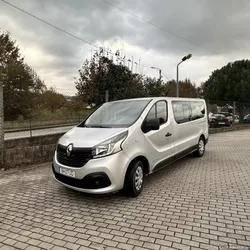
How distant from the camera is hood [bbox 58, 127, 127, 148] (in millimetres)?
3580

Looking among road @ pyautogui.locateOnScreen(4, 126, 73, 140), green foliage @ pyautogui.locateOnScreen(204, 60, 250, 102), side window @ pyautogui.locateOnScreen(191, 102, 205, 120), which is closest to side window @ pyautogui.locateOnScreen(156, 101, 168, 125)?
side window @ pyautogui.locateOnScreen(191, 102, 205, 120)

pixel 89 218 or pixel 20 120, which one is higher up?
pixel 20 120

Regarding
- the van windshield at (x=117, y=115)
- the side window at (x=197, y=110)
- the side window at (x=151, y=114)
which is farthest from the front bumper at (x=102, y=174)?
the side window at (x=197, y=110)

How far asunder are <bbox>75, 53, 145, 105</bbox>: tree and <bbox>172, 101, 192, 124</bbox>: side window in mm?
4344

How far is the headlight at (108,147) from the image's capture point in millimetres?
3470

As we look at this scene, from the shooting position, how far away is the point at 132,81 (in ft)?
35.8

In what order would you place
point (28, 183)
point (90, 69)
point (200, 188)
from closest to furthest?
point (200, 188)
point (28, 183)
point (90, 69)

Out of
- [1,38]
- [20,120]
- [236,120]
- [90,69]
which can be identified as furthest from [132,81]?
[1,38]

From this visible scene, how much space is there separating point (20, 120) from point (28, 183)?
13.4 ft

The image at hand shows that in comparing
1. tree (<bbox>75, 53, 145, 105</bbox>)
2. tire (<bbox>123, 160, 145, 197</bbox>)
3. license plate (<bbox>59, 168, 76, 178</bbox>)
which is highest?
tree (<bbox>75, 53, 145, 105</bbox>)

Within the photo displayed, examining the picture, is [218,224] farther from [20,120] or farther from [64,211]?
[20,120]

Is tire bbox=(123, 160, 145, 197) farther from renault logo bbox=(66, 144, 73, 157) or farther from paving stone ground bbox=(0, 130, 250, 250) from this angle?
renault logo bbox=(66, 144, 73, 157)

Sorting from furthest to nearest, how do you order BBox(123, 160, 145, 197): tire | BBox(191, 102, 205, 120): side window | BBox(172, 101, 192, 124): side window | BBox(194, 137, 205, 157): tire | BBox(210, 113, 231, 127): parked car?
BBox(210, 113, 231, 127): parked car < BBox(194, 137, 205, 157): tire < BBox(191, 102, 205, 120): side window < BBox(172, 101, 192, 124): side window < BBox(123, 160, 145, 197): tire

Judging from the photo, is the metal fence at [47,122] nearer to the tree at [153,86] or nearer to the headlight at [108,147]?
Result: the tree at [153,86]
